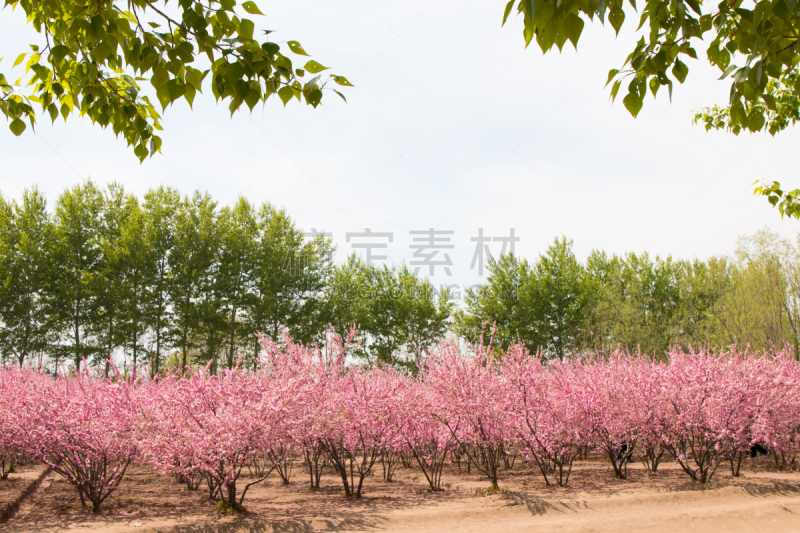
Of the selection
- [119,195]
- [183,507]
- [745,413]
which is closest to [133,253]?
[119,195]

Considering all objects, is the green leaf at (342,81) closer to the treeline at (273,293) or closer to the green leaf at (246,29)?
the green leaf at (246,29)

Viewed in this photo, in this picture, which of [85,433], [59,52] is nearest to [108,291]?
[85,433]

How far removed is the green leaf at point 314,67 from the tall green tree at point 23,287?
27.0 metres

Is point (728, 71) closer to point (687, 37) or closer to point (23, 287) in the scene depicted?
point (687, 37)

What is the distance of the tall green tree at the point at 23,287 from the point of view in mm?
24234

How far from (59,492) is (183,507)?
11.2 feet

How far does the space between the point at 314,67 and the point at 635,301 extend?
3024cm

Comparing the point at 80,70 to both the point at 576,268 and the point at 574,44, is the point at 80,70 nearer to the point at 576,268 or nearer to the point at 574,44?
the point at 574,44

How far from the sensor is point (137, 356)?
85.5 ft

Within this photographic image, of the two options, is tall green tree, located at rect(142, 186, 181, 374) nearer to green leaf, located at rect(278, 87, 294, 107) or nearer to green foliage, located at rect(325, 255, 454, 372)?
green foliage, located at rect(325, 255, 454, 372)

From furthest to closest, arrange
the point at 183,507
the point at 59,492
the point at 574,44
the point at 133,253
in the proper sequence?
1. the point at 133,253
2. the point at 59,492
3. the point at 183,507
4. the point at 574,44

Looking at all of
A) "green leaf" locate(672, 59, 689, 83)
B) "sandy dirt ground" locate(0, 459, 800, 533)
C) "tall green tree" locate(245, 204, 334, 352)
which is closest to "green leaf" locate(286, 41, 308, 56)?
"green leaf" locate(672, 59, 689, 83)

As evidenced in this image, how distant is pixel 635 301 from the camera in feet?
97.7

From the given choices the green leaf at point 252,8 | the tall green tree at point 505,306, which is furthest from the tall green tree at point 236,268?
the green leaf at point 252,8
